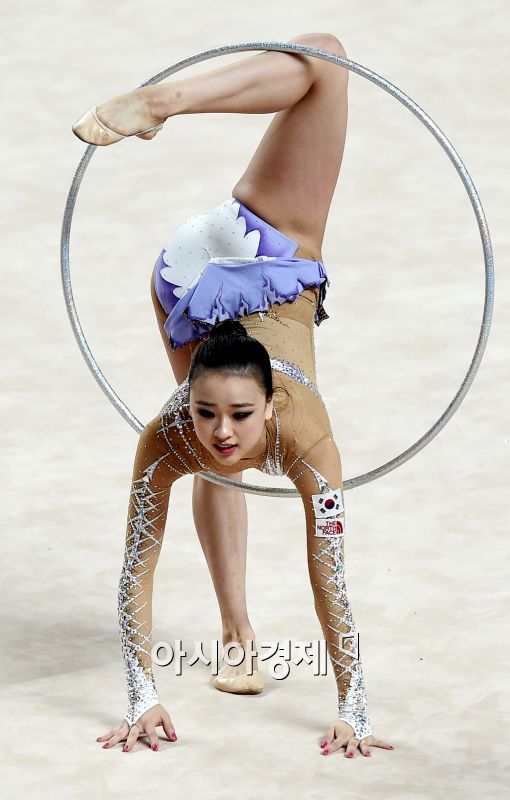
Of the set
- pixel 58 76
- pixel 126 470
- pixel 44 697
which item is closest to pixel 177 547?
pixel 126 470

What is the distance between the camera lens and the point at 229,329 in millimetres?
3617

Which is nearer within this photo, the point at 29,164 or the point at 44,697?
the point at 44,697

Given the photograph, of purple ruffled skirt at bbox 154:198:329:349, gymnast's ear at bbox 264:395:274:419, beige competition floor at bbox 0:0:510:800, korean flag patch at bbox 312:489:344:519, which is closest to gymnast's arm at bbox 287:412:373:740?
korean flag patch at bbox 312:489:344:519

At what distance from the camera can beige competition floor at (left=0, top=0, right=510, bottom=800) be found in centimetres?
395

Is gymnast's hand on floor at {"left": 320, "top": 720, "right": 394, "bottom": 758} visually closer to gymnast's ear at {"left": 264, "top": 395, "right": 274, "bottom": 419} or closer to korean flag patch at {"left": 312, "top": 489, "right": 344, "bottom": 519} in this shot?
korean flag patch at {"left": 312, "top": 489, "right": 344, "bottom": 519}

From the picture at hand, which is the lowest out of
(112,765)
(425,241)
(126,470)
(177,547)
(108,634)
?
(112,765)

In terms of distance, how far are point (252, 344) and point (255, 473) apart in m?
2.74

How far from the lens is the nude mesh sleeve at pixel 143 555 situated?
3842mm

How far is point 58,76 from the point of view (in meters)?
8.14

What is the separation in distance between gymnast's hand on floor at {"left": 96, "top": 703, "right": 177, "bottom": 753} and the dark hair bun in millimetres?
972

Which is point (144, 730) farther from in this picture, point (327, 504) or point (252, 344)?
point (252, 344)

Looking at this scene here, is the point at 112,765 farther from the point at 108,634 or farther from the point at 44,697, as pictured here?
the point at 108,634

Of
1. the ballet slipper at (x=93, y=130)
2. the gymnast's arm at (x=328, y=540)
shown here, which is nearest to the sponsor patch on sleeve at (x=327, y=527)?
the gymnast's arm at (x=328, y=540)

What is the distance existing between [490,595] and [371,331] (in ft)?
6.31
